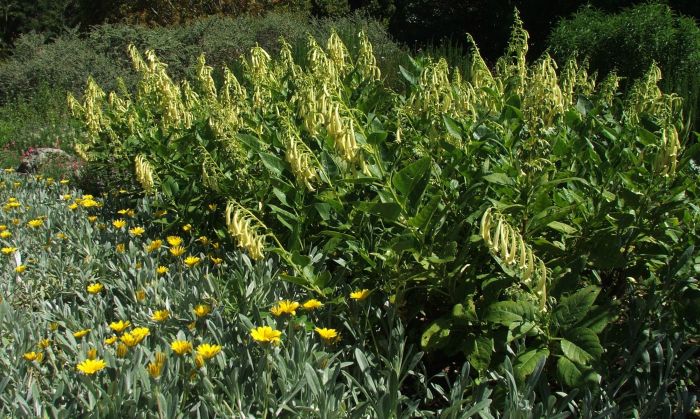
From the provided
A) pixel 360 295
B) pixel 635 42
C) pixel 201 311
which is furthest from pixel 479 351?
pixel 635 42

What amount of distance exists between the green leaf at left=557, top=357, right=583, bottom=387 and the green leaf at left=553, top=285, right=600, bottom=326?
0.12 m

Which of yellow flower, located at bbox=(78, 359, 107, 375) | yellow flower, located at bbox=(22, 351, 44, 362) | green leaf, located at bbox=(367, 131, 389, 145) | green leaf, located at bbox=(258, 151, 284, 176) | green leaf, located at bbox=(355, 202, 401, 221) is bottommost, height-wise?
yellow flower, located at bbox=(22, 351, 44, 362)

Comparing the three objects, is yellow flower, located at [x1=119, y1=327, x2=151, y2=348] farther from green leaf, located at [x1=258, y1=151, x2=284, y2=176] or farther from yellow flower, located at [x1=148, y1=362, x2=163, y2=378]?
green leaf, located at [x1=258, y1=151, x2=284, y2=176]

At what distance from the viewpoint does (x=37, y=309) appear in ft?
10.4

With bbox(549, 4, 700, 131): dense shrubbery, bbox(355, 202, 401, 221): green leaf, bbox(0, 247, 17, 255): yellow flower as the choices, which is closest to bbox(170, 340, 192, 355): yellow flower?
bbox(355, 202, 401, 221): green leaf

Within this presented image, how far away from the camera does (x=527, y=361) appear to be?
1990mm

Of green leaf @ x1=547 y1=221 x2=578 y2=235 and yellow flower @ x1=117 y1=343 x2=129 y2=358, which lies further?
green leaf @ x1=547 y1=221 x2=578 y2=235

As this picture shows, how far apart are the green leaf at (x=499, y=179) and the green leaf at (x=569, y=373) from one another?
1.90 feet

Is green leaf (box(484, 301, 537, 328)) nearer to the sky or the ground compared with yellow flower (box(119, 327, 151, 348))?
nearer to the sky

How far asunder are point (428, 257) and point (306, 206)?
2.32ft

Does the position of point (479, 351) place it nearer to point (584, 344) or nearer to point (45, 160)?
point (584, 344)

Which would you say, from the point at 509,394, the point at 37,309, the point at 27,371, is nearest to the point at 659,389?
the point at 509,394

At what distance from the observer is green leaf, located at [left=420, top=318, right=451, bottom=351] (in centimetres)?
220

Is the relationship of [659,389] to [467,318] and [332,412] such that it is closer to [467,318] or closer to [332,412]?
[467,318]
